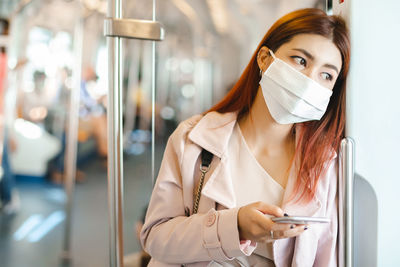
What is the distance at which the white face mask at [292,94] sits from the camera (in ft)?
3.52

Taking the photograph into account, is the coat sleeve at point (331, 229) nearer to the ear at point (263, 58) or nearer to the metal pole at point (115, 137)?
the ear at point (263, 58)

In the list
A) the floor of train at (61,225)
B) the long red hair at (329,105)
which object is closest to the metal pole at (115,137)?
the long red hair at (329,105)

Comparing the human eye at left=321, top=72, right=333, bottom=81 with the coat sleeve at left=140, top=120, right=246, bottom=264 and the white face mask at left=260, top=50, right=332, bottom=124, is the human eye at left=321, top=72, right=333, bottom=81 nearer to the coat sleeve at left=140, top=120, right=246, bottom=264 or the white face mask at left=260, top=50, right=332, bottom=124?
the white face mask at left=260, top=50, right=332, bottom=124

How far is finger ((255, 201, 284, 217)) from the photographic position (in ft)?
3.16

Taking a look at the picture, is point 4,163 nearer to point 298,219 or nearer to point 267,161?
point 267,161

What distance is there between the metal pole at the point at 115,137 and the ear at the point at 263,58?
41 cm

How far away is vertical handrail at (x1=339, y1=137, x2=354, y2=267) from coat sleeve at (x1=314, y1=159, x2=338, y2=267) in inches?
1.1

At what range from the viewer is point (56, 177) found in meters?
5.80

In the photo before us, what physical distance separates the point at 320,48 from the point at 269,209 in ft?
1.45

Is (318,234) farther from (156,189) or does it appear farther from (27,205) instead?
(27,205)

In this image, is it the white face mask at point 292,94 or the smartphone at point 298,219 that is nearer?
the smartphone at point 298,219

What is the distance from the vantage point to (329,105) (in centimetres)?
119

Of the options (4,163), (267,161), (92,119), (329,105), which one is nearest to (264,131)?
(267,161)

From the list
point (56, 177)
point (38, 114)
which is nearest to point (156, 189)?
point (56, 177)
